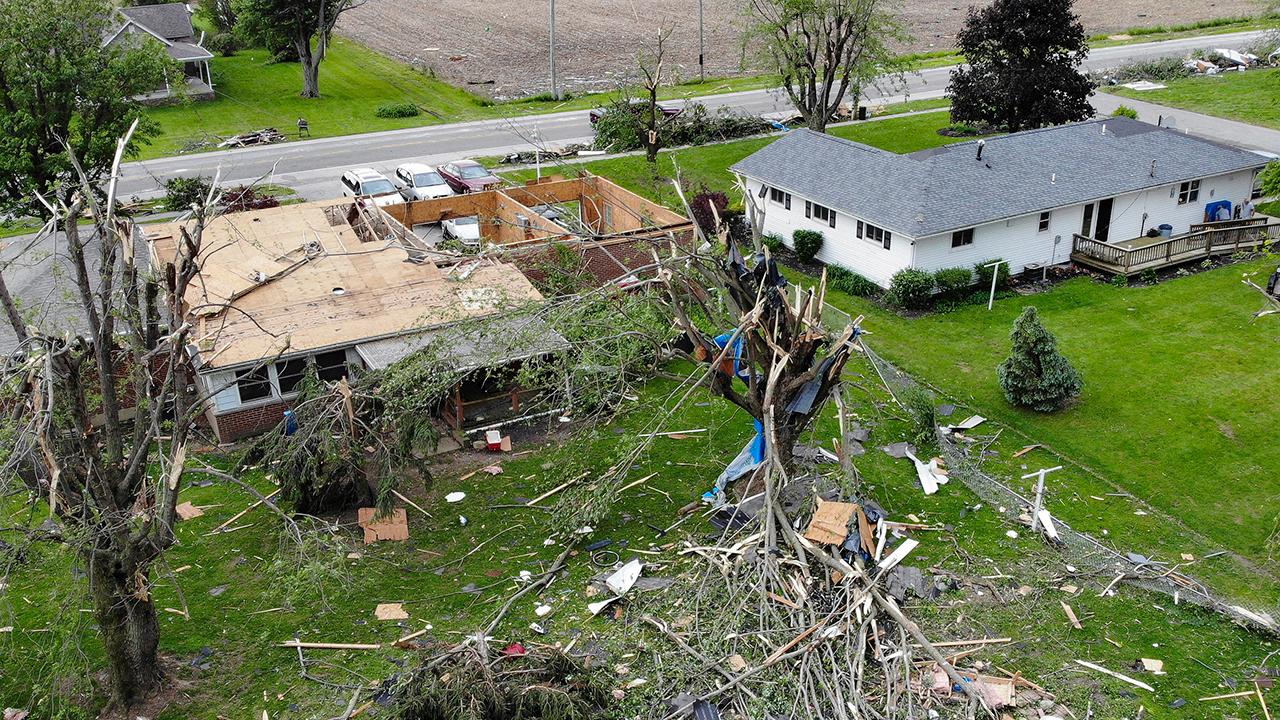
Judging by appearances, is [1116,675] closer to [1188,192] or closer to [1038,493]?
[1038,493]

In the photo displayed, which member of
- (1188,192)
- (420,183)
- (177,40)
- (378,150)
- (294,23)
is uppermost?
(294,23)

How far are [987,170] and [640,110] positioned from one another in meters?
14.3

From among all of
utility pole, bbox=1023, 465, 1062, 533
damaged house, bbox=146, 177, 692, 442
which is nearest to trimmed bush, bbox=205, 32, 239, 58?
damaged house, bbox=146, 177, 692, 442

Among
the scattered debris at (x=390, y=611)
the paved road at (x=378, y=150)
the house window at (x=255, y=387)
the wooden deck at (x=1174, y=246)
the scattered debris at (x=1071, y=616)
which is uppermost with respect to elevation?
the paved road at (x=378, y=150)

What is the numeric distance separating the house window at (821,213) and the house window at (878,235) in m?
1.19

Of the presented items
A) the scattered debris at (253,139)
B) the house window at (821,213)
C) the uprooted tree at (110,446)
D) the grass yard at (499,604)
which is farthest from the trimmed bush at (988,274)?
the scattered debris at (253,139)

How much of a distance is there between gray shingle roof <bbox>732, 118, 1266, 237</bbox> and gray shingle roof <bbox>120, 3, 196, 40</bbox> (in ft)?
120

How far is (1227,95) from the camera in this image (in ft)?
149

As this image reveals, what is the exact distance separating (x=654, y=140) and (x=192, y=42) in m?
32.7

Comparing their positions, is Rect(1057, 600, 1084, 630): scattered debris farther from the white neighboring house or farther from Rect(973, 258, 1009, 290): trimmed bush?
the white neighboring house

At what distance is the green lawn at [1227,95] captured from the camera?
42.1 m

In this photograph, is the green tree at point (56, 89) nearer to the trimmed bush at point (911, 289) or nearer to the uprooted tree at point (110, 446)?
the uprooted tree at point (110, 446)

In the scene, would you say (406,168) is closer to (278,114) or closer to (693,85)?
(278,114)

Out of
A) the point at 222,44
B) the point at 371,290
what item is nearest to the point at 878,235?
the point at 371,290
